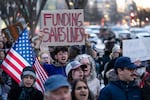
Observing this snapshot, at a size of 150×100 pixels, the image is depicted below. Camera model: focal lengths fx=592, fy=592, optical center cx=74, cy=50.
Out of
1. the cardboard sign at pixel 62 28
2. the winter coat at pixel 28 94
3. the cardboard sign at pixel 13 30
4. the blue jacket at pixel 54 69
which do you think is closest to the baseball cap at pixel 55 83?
the winter coat at pixel 28 94

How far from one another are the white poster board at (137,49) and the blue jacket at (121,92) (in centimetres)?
249

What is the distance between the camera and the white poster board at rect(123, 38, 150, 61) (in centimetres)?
881

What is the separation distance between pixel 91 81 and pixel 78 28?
299 centimetres

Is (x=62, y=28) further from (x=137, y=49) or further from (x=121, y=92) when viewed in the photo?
(x=121, y=92)

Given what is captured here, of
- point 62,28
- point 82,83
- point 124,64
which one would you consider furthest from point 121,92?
point 62,28

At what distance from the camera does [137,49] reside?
8961 millimetres

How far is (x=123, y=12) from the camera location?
146 meters

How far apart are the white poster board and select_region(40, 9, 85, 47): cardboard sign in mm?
1491

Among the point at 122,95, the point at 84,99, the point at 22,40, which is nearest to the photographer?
the point at 84,99

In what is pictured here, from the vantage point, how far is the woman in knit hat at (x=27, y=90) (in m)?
7.41

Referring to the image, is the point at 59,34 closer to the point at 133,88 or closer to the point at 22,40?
the point at 22,40

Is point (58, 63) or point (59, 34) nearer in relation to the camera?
point (58, 63)

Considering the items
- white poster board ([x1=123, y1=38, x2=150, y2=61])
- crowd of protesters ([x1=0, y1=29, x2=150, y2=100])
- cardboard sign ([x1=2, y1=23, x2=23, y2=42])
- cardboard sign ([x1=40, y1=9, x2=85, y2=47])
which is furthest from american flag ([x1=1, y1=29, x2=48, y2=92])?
cardboard sign ([x1=2, y1=23, x2=23, y2=42])

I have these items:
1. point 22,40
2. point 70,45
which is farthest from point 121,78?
point 70,45
